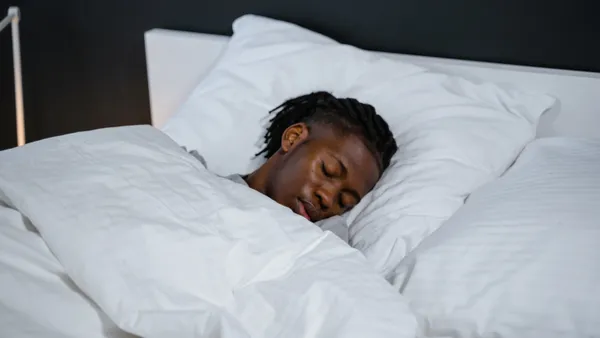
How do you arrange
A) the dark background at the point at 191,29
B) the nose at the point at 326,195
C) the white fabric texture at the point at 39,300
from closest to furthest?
the white fabric texture at the point at 39,300
the nose at the point at 326,195
the dark background at the point at 191,29

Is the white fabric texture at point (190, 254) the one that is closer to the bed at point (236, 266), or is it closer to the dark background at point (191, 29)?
the bed at point (236, 266)

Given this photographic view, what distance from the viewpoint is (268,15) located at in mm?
1808

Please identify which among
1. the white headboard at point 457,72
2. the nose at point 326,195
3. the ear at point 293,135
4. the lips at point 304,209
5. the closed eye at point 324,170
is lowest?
the lips at point 304,209

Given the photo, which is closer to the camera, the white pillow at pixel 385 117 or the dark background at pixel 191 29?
the white pillow at pixel 385 117

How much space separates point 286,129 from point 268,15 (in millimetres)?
474

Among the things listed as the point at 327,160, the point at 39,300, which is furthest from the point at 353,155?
the point at 39,300

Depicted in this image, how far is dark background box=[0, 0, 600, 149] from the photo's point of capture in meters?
1.53

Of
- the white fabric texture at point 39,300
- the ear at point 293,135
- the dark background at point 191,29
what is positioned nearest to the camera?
the white fabric texture at point 39,300

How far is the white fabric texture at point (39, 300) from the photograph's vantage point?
0.90m

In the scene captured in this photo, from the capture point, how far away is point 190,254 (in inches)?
38.8

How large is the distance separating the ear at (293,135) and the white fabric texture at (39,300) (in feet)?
1.72

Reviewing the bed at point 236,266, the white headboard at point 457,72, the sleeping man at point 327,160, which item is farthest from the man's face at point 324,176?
the white headboard at point 457,72

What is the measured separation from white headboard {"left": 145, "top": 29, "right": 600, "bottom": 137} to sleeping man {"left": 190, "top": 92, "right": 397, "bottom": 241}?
0.27 meters

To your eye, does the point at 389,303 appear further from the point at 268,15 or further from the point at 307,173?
the point at 268,15
